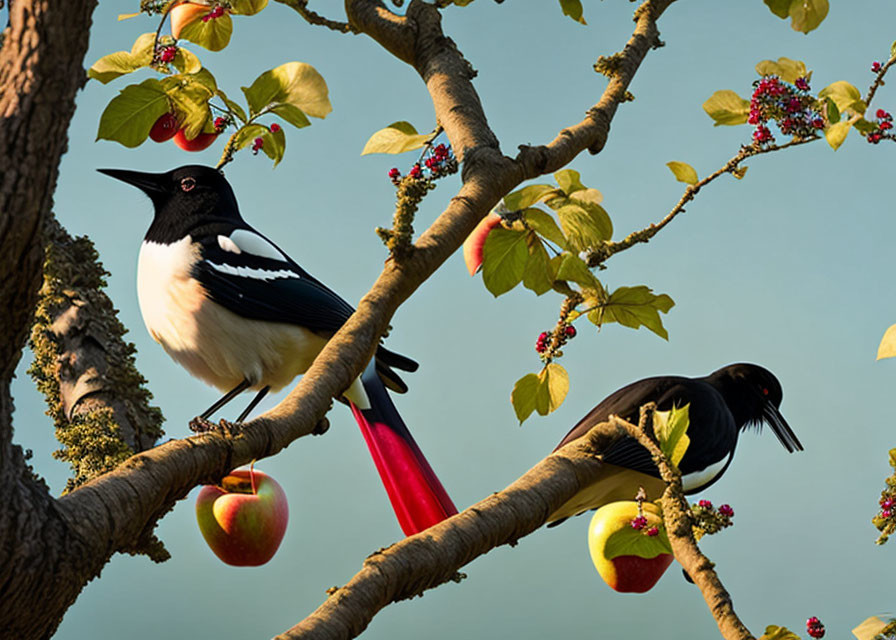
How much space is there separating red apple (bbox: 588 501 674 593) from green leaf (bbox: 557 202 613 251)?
52cm

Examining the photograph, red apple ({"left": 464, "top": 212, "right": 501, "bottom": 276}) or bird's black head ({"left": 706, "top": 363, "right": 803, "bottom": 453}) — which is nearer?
red apple ({"left": 464, "top": 212, "right": 501, "bottom": 276})

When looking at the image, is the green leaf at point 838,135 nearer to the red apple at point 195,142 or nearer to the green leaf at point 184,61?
the green leaf at point 184,61

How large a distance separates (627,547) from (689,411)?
39.8 inches

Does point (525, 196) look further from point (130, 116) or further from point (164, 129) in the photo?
point (164, 129)

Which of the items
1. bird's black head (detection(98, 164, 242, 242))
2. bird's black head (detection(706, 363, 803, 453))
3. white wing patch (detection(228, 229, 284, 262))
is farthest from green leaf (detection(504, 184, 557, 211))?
bird's black head (detection(706, 363, 803, 453))

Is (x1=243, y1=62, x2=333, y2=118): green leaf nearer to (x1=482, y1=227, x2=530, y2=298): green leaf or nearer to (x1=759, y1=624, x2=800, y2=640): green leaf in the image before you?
(x1=482, y1=227, x2=530, y2=298): green leaf

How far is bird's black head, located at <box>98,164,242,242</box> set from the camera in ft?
9.12

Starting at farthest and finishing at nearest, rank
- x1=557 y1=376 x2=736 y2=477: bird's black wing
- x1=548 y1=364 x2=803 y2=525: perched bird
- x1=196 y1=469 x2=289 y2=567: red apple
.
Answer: x1=557 y1=376 x2=736 y2=477: bird's black wing
x1=548 y1=364 x2=803 y2=525: perched bird
x1=196 y1=469 x2=289 y2=567: red apple

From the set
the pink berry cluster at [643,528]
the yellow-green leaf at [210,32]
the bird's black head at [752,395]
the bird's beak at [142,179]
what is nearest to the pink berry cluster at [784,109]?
the pink berry cluster at [643,528]

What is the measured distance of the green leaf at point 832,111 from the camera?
5.99 ft

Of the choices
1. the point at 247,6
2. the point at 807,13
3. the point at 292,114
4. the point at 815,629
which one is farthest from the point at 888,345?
the point at 247,6

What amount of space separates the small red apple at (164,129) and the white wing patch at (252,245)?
450 millimetres

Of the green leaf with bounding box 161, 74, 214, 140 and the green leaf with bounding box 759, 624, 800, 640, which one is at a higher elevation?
the green leaf with bounding box 161, 74, 214, 140

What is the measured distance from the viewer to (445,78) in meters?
2.20
